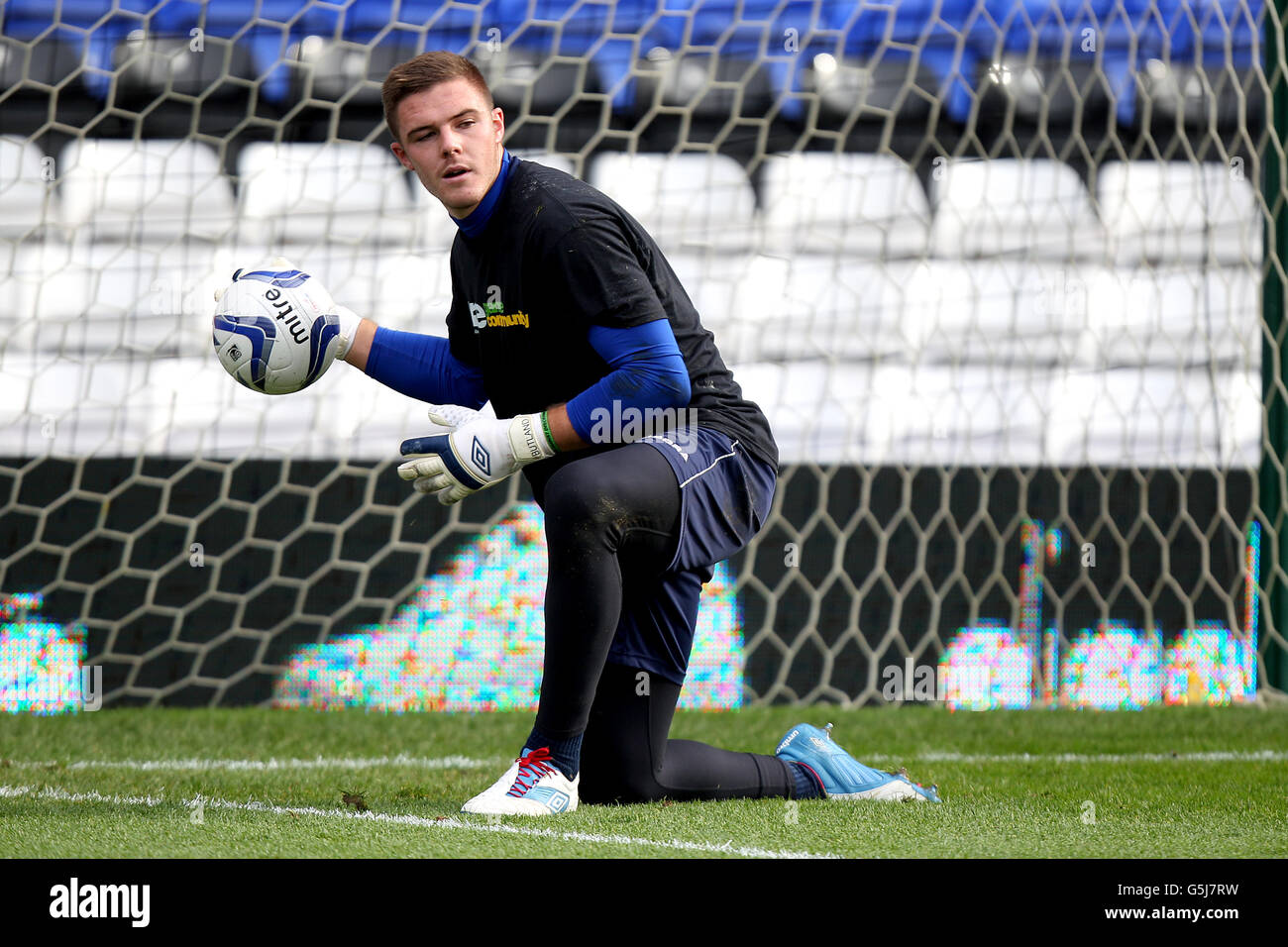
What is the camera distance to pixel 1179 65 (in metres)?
5.12

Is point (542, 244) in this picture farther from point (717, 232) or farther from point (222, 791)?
point (717, 232)

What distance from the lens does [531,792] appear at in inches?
90.1

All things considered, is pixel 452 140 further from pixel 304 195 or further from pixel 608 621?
pixel 304 195

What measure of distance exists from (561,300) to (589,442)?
0.77 feet

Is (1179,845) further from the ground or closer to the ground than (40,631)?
closer to the ground

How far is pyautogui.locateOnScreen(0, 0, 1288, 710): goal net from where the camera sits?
453 centimetres

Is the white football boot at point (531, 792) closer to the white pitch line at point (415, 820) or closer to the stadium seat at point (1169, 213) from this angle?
the white pitch line at point (415, 820)

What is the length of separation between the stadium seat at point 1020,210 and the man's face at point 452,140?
3037mm

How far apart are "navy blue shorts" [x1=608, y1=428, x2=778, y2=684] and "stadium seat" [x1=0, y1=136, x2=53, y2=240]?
301cm

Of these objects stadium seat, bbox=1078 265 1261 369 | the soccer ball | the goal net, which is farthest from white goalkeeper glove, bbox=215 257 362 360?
stadium seat, bbox=1078 265 1261 369

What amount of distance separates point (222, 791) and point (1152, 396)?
11.7 ft

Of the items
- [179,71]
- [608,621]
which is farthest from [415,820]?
[179,71]
